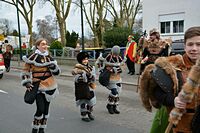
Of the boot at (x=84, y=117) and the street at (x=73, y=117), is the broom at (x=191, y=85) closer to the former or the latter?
the street at (x=73, y=117)

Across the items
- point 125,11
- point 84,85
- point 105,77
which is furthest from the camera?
point 125,11

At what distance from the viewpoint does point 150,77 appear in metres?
2.67

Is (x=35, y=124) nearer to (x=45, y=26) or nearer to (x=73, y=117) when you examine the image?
(x=73, y=117)

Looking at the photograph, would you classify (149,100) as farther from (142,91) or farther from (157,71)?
(157,71)

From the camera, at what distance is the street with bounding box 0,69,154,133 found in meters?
6.49

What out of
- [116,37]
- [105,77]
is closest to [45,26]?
[116,37]

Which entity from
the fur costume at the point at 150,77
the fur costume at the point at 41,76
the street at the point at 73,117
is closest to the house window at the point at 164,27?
the street at the point at 73,117

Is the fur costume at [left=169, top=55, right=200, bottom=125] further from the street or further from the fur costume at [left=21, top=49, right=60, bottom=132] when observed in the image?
the street

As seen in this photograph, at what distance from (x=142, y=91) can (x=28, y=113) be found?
573 cm

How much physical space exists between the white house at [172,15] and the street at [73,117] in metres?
16.0

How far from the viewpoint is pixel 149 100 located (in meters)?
2.79

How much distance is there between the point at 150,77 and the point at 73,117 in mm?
5102

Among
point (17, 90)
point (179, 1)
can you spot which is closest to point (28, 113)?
point (17, 90)

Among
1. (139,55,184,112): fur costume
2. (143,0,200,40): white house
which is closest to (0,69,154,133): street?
(139,55,184,112): fur costume
